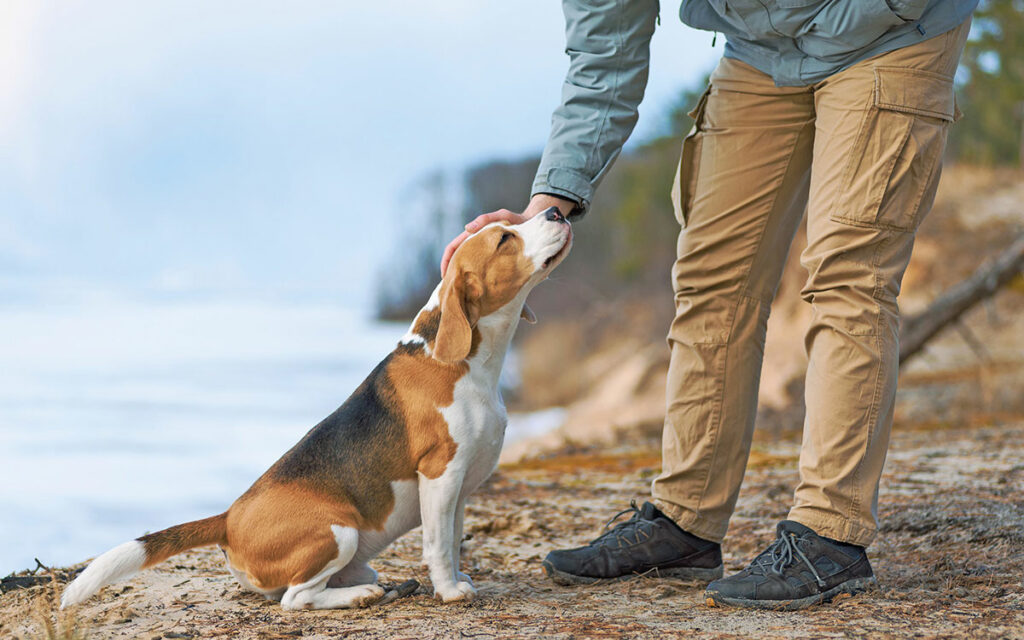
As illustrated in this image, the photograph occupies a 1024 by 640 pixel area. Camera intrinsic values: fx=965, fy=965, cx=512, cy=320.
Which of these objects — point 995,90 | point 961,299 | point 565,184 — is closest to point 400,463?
point 565,184

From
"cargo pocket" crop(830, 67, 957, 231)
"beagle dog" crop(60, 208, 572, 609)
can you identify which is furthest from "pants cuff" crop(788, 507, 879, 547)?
"beagle dog" crop(60, 208, 572, 609)

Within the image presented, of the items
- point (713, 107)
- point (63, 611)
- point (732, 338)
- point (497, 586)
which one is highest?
point (713, 107)

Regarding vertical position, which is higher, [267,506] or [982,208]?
[982,208]

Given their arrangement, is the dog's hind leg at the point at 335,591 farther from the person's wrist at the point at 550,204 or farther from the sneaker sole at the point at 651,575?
the person's wrist at the point at 550,204

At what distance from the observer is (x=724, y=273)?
11.2ft

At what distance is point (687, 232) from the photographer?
3.49m

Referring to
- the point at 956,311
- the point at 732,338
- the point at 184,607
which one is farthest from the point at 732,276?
the point at 956,311

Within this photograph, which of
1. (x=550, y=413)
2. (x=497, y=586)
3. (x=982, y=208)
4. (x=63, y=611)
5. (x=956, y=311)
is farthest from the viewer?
(x=550, y=413)

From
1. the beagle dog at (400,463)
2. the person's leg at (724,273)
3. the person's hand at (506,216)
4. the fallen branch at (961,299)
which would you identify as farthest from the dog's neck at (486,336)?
the fallen branch at (961,299)

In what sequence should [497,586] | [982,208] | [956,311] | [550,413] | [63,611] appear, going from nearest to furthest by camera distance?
[63,611]
[497,586]
[956,311]
[982,208]
[550,413]

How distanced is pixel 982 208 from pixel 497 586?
13.8 m

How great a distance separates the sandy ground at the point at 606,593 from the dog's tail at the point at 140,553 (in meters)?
0.12

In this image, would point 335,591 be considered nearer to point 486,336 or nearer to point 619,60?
point 486,336

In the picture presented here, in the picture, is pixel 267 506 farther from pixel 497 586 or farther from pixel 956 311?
pixel 956 311
